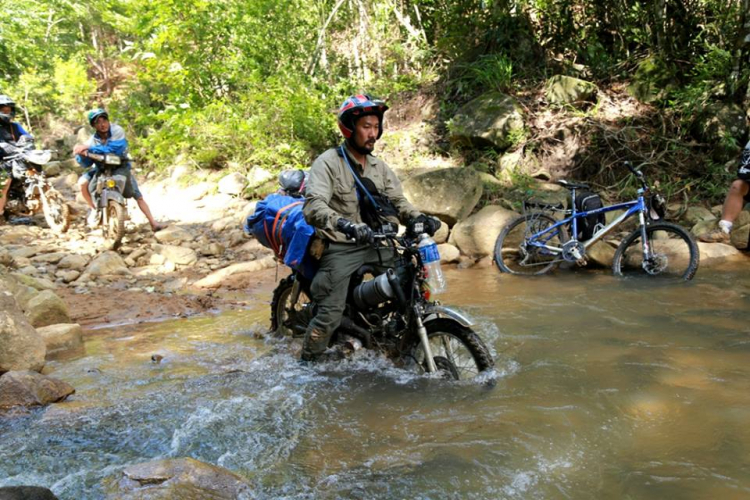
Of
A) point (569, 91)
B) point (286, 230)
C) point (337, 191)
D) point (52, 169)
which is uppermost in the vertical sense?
point (569, 91)

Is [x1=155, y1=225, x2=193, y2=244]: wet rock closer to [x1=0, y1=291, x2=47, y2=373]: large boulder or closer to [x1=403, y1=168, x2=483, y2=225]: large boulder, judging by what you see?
[x1=403, y1=168, x2=483, y2=225]: large boulder

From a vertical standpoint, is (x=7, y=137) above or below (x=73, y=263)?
above

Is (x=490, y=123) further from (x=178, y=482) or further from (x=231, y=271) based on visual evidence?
(x=178, y=482)

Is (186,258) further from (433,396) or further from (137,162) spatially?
(137,162)

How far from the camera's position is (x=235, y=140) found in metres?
13.1

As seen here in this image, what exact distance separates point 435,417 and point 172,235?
7293mm

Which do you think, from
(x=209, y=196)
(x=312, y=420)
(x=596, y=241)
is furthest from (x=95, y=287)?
(x=596, y=241)

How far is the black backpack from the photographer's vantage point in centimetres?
749

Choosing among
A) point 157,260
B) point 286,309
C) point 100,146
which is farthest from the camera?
point 100,146

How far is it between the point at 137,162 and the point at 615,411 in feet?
51.6

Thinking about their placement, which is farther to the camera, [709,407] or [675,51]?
[675,51]

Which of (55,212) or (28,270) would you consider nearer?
(28,270)

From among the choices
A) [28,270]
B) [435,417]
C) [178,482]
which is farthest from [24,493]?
[28,270]

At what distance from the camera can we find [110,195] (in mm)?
8695
